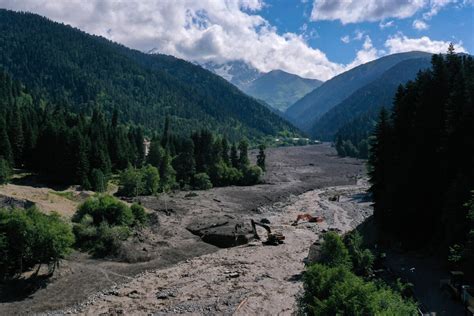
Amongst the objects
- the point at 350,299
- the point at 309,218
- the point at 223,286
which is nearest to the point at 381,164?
the point at 309,218

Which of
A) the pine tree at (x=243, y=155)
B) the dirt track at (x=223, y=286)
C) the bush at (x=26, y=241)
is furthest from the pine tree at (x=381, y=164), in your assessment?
the pine tree at (x=243, y=155)

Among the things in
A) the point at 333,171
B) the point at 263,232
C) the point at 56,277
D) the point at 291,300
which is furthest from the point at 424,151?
the point at 333,171

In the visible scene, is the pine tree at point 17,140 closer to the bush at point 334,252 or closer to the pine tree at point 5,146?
the pine tree at point 5,146

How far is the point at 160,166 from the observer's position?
114 meters

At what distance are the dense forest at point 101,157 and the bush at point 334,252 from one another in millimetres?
62631

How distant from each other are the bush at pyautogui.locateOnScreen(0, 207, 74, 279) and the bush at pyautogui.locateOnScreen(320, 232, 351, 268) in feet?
94.2

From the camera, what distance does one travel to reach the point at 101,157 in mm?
102312

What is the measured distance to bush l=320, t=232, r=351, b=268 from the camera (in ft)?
142

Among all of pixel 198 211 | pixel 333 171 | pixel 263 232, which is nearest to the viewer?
pixel 263 232

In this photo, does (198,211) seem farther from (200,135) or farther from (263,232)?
(200,135)

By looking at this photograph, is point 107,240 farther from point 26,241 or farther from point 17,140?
point 17,140

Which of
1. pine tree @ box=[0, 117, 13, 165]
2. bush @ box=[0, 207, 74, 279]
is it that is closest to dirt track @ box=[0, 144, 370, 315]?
bush @ box=[0, 207, 74, 279]

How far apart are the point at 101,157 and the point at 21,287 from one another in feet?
193

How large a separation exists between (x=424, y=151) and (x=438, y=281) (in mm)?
17937
